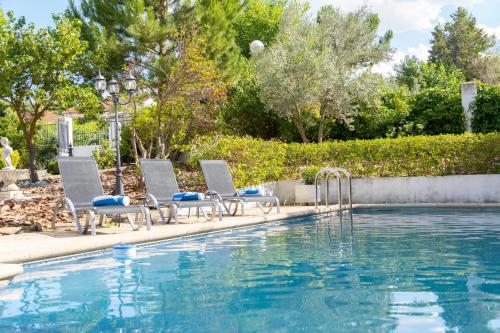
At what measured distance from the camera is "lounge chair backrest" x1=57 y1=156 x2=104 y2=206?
8.66 m

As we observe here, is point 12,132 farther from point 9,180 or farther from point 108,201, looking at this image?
point 108,201

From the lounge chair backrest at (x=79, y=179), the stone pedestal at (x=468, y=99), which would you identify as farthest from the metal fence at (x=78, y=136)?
the lounge chair backrest at (x=79, y=179)

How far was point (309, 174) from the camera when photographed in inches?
622

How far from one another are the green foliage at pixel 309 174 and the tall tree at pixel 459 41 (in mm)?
38953

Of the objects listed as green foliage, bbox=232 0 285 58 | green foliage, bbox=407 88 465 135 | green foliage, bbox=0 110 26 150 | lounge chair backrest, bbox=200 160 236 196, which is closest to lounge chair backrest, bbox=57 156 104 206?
lounge chair backrest, bbox=200 160 236 196

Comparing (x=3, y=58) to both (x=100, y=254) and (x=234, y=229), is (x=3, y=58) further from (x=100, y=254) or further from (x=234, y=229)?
(x=100, y=254)

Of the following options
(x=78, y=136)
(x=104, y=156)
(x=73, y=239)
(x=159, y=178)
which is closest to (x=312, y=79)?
(x=104, y=156)

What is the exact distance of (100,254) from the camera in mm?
7184

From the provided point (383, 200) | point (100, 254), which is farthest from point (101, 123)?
point (100, 254)

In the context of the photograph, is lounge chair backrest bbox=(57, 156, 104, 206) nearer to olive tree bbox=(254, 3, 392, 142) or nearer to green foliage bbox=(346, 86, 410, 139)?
olive tree bbox=(254, 3, 392, 142)

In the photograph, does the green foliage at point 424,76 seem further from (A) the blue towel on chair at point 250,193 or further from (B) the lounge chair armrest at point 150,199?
(B) the lounge chair armrest at point 150,199

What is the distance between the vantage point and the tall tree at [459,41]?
2032 inches

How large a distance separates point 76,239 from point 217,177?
15.9 feet

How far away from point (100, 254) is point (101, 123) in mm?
17786
